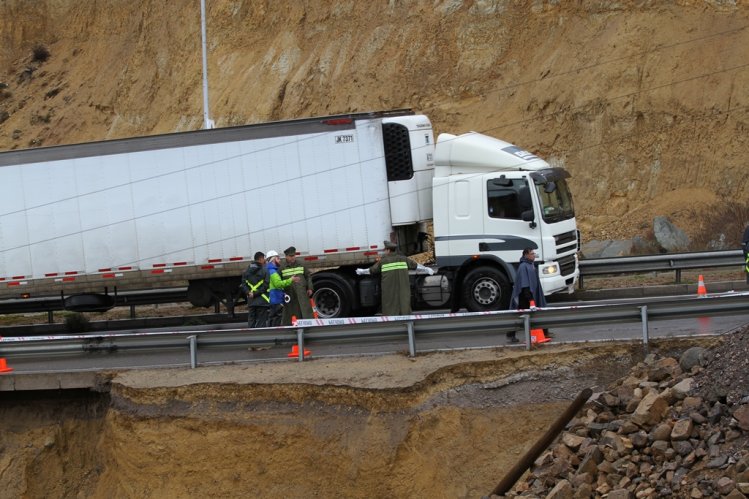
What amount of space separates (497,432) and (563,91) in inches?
726

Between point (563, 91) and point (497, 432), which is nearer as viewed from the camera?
point (497, 432)

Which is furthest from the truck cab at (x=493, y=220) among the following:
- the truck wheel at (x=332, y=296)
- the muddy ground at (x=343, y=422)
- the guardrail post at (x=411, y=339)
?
the muddy ground at (x=343, y=422)

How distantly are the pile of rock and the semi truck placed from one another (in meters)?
6.24

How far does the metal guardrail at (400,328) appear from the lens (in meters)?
12.1

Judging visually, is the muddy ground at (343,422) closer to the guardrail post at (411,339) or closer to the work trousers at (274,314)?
the guardrail post at (411,339)

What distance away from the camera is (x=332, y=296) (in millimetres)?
17766

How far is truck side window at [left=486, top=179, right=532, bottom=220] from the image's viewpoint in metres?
16.7

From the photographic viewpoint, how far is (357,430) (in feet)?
38.8

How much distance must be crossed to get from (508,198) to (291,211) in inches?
148

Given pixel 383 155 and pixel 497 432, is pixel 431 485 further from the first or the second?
pixel 383 155

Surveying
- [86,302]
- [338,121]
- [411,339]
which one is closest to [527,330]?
[411,339]

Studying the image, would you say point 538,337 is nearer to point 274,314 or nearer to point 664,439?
point 664,439

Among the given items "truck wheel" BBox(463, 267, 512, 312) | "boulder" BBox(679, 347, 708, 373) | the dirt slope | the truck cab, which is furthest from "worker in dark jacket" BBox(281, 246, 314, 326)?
"boulder" BBox(679, 347, 708, 373)

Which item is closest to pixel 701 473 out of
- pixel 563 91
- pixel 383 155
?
pixel 383 155
